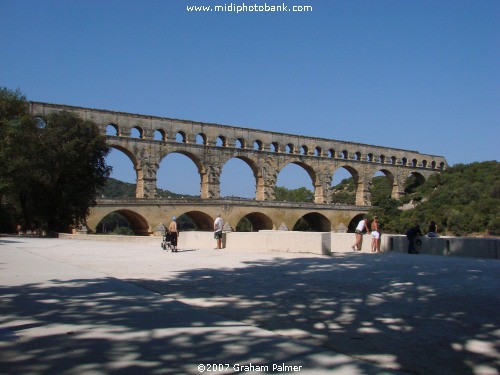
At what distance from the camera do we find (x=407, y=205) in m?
61.1

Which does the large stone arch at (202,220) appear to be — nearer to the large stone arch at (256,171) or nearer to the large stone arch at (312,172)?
the large stone arch at (256,171)

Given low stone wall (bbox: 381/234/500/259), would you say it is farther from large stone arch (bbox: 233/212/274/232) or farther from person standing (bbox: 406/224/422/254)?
large stone arch (bbox: 233/212/274/232)

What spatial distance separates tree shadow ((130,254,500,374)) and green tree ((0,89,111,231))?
19.9 m

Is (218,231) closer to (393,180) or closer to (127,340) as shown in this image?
(127,340)

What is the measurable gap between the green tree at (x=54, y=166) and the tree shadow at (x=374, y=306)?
19.9m

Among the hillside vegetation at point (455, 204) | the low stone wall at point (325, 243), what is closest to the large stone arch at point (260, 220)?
the hillside vegetation at point (455, 204)

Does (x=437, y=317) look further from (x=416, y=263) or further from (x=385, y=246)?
(x=385, y=246)

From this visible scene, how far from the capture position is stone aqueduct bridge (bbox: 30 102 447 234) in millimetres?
39562

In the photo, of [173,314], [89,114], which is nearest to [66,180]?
[89,114]

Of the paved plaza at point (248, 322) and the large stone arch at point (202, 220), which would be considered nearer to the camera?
the paved plaza at point (248, 322)

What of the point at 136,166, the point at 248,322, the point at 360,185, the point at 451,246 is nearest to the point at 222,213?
the point at 136,166

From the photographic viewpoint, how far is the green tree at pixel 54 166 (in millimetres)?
26016

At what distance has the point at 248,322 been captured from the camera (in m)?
5.14

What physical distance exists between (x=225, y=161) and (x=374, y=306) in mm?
41163
